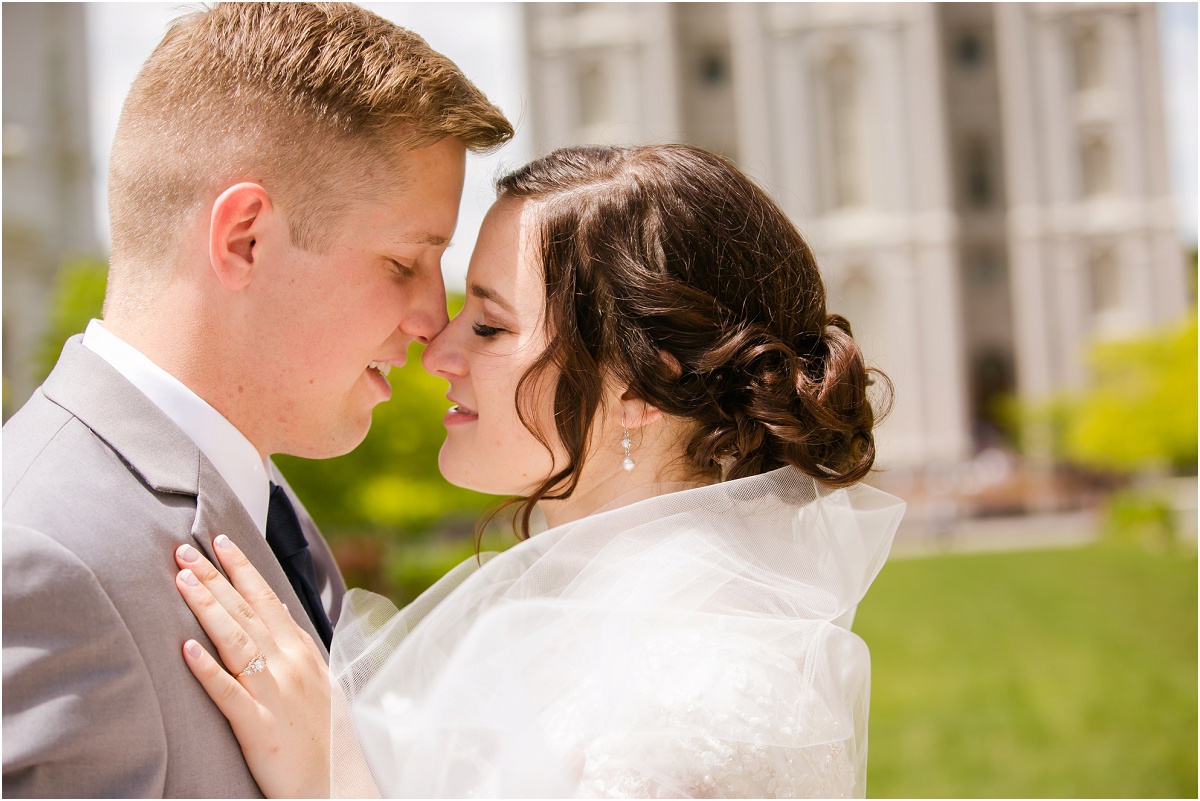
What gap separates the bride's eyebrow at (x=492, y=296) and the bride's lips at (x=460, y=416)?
10.4 inches

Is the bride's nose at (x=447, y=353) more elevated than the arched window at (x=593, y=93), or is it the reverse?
the arched window at (x=593, y=93)

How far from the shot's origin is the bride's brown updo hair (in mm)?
2234

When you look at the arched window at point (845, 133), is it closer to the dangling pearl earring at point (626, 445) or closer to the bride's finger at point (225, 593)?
the dangling pearl earring at point (626, 445)

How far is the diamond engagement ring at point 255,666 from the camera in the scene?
1.78 meters

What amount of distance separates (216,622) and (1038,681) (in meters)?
10.0

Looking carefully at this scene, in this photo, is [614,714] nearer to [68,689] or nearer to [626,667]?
[626,667]

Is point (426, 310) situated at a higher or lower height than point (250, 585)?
higher

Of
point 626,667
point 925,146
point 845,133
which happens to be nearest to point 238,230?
point 626,667

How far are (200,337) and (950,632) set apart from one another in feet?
38.9

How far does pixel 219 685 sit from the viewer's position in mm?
1728

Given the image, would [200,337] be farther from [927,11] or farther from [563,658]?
[927,11]

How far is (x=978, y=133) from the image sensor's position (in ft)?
129

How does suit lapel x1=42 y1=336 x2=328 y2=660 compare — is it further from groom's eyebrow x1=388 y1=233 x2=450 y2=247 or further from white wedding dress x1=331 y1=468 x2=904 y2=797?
groom's eyebrow x1=388 y1=233 x2=450 y2=247

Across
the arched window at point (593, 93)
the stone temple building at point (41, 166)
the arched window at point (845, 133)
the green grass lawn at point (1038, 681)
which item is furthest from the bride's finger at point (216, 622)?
the arched window at point (845, 133)
